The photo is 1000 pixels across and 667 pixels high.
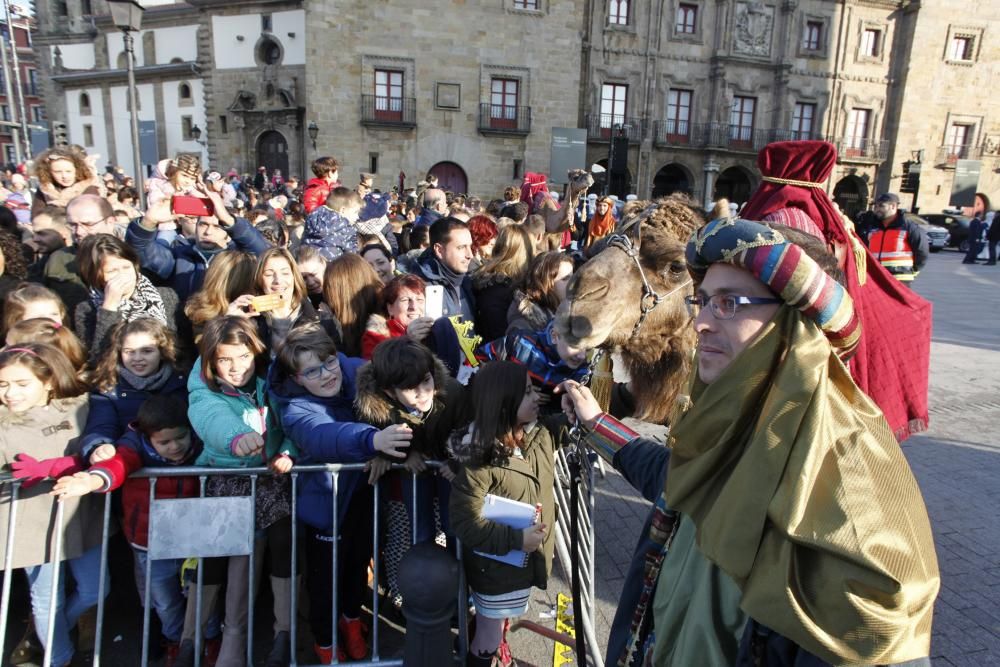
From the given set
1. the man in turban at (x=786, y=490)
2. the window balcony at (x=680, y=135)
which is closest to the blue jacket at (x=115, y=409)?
the man in turban at (x=786, y=490)

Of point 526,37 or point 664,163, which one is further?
point 664,163

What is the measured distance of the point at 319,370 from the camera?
283cm

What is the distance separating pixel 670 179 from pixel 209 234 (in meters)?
30.4

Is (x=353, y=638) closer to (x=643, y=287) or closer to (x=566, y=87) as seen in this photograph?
(x=643, y=287)

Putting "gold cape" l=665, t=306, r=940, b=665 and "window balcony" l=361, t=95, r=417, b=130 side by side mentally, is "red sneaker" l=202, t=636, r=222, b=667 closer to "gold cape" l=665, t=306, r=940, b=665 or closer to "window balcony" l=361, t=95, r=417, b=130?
"gold cape" l=665, t=306, r=940, b=665

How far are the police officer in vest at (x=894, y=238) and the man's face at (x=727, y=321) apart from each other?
7.58 metres

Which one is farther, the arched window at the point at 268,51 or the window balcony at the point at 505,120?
the arched window at the point at 268,51

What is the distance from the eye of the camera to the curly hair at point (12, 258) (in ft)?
12.8

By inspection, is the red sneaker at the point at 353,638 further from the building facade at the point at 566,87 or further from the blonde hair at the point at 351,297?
the building facade at the point at 566,87

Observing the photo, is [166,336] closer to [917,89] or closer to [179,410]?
[179,410]

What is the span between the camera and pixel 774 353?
3.71ft

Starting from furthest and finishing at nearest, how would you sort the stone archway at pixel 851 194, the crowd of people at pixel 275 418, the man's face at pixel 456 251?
the stone archway at pixel 851 194 → the man's face at pixel 456 251 → the crowd of people at pixel 275 418

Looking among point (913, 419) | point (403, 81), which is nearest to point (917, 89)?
point (403, 81)

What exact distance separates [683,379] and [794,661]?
1753 millimetres
